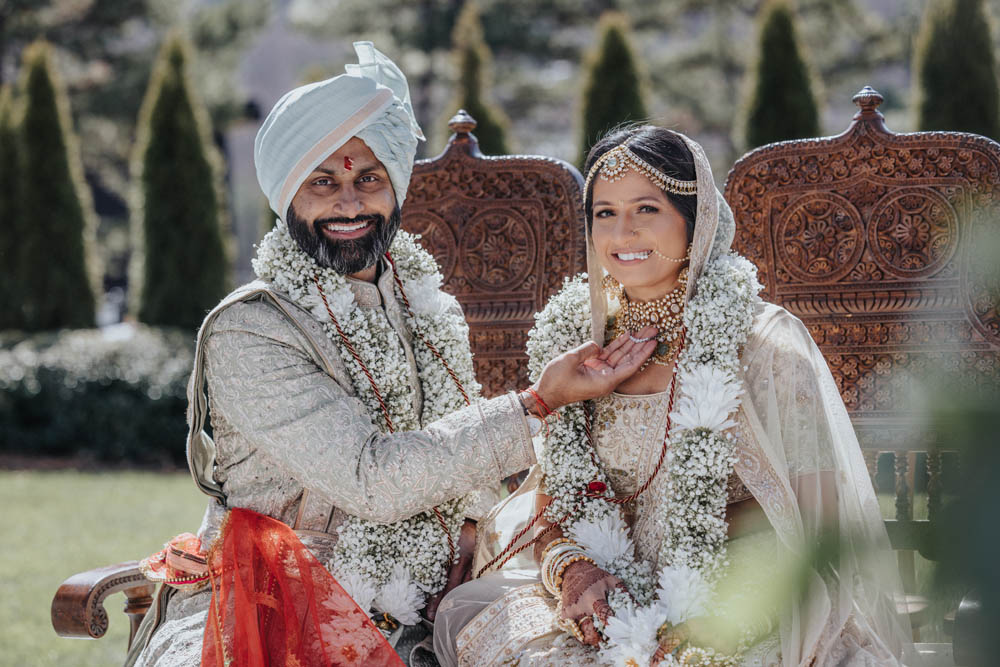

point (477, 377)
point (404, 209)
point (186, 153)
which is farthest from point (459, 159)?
point (186, 153)

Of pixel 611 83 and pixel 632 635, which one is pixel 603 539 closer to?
pixel 632 635

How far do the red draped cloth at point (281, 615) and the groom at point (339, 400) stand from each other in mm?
11

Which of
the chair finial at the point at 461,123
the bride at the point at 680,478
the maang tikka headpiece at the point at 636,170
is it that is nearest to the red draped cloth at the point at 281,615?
the bride at the point at 680,478

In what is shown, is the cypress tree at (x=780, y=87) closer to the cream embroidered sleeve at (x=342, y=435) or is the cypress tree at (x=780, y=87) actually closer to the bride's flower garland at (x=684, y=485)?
the bride's flower garland at (x=684, y=485)

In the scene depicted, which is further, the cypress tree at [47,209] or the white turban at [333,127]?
the cypress tree at [47,209]

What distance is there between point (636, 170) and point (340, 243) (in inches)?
32.3

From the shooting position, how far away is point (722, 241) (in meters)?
2.77

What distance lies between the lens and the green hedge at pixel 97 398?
10.0 m

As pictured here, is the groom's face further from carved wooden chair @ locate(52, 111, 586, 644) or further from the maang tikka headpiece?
A: carved wooden chair @ locate(52, 111, 586, 644)

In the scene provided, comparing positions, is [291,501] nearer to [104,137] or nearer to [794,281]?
[794,281]

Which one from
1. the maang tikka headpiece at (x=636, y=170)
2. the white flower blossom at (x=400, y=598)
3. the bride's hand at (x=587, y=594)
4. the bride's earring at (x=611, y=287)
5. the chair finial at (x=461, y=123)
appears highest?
the chair finial at (x=461, y=123)

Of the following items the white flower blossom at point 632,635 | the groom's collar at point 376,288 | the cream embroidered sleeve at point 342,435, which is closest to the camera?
the white flower blossom at point 632,635

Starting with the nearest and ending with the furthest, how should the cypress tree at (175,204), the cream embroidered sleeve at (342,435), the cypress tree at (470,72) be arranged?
the cream embroidered sleeve at (342,435) → the cypress tree at (175,204) → the cypress tree at (470,72)

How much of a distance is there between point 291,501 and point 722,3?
1581cm
